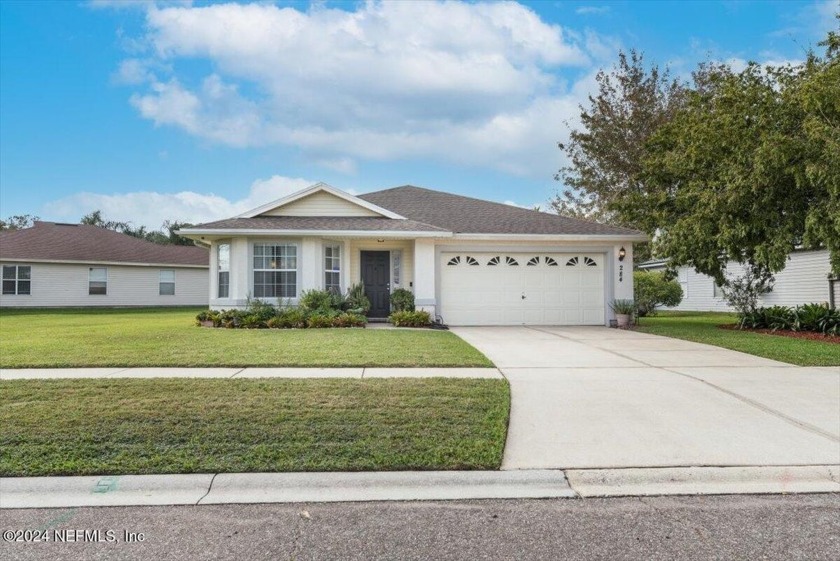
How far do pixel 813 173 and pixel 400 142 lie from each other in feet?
49.0

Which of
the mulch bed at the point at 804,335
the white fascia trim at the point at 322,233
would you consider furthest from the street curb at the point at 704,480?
the white fascia trim at the point at 322,233

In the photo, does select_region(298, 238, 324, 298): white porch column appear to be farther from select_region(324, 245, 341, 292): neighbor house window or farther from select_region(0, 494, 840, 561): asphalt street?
select_region(0, 494, 840, 561): asphalt street

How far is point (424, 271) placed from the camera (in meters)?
14.9

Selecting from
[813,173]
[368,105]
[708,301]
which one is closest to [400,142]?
[368,105]

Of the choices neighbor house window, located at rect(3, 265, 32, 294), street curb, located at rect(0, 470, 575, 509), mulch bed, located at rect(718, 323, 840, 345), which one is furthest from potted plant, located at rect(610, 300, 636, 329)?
neighbor house window, located at rect(3, 265, 32, 294)

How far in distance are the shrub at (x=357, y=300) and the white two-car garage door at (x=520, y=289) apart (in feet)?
7.64

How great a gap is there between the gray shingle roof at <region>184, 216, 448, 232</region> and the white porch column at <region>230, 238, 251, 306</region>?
0.55 meters

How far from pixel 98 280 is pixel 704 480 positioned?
Answer: 29047 millimetres

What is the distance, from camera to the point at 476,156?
2408 centimetres

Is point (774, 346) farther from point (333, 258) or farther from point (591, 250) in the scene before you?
point (333, 258)

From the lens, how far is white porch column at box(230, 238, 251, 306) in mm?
14312

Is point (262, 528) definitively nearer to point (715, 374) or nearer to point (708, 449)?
point (708, 449)

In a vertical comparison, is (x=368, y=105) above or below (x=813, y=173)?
above

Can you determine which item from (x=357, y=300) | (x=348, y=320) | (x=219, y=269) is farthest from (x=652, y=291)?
(x=219, y=269)
